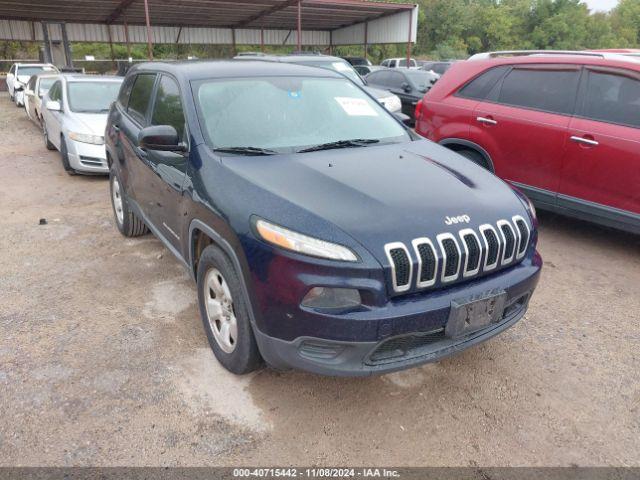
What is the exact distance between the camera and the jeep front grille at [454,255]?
235 centimetres

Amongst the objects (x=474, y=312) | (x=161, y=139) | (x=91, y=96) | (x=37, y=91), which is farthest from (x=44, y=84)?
(x=474, y=312)

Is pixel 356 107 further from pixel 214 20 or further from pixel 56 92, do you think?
pixel 214 20

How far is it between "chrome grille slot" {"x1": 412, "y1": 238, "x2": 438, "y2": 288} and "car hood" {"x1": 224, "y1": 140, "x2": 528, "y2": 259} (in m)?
0.05

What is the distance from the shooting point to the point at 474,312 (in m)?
2.50

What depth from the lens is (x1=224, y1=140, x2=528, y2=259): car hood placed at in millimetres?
2455

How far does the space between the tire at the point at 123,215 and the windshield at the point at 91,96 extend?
3.40m

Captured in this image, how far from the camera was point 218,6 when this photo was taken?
72.3ft

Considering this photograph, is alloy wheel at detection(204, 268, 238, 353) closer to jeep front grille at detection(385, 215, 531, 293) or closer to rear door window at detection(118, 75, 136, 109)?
jeep front grille at detection(385, 215, 531, 293)

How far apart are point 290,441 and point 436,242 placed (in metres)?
1.19

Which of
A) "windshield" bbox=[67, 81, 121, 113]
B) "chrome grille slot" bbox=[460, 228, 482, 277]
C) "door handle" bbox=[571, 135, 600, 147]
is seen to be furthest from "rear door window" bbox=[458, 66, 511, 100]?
"windshield" bbox=[67, 81, 121, 113]

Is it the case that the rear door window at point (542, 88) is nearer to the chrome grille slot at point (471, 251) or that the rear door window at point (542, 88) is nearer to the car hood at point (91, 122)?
the chrome grille slot at point (471, 251)

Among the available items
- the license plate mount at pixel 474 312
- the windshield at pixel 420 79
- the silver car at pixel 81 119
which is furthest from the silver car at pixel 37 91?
the license plate mount at pixel 474 312

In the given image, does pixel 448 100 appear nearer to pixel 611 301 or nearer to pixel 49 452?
pixel 611 301

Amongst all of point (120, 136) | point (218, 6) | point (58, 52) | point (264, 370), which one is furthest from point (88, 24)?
point (264, 370)
